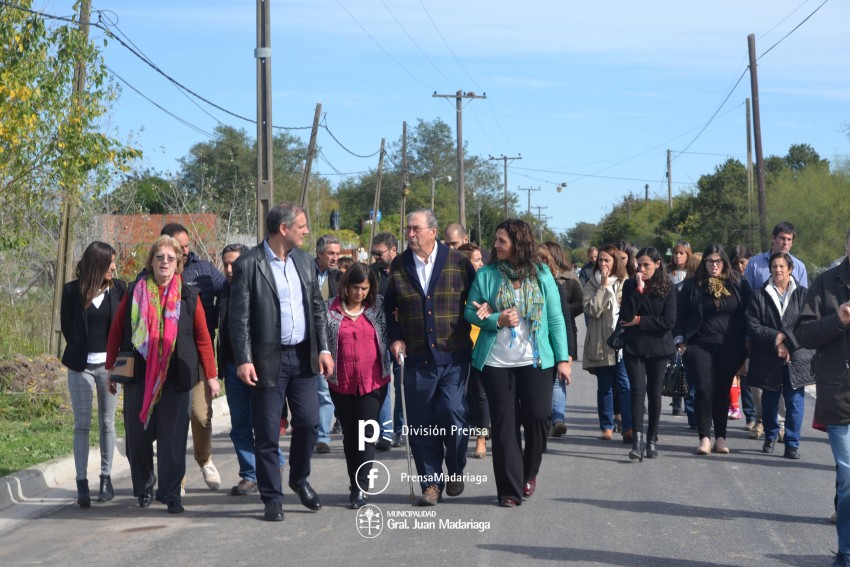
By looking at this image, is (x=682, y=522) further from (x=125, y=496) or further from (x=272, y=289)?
(x=125, y=496)

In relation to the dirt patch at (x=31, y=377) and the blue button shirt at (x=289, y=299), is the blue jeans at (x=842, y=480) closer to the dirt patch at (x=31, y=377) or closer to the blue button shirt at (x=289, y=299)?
the blue button shirt at (x=289, y=299)

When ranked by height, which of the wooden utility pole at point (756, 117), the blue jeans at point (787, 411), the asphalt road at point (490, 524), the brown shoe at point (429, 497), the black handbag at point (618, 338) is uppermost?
the wooden utility pole at point (756, 117)

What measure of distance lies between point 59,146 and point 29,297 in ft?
21.0

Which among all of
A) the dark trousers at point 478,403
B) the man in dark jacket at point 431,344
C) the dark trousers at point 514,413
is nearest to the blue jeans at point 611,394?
the dark trousers at point 478,403

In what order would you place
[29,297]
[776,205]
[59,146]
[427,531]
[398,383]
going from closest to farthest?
[427,531] → [398,383] → [59,146] → [29,297] → [776,205]

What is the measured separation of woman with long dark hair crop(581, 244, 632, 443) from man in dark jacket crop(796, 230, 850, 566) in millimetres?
4662

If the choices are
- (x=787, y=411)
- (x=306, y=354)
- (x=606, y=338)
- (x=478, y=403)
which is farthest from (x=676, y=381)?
(x=306, y=354)

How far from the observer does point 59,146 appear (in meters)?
12.8

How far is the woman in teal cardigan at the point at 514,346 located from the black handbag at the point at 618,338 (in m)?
2.54

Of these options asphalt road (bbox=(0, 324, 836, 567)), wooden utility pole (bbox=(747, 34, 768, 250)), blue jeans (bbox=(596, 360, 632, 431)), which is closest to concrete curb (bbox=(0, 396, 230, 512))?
asphalt road (bbox=(0, 324, 836, 567))

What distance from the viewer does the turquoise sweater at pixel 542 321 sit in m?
8.05

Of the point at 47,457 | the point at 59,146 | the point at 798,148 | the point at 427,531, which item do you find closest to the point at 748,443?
the point at 427,531

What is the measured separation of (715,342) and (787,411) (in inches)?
36.6

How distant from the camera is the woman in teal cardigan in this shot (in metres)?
8.01
